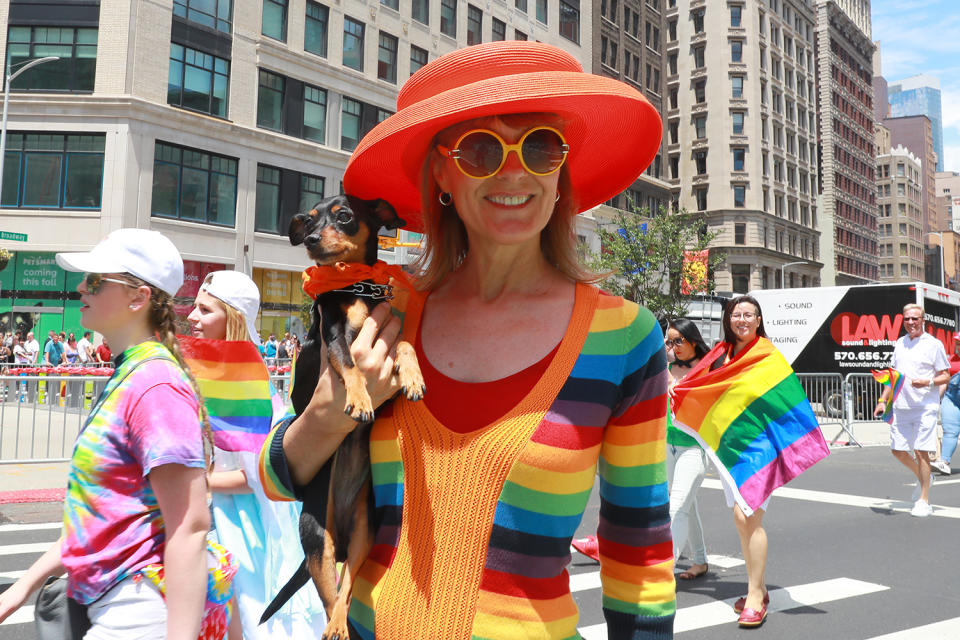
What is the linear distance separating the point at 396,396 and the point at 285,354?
2440 centimetres

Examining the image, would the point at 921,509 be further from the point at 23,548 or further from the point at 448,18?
the point at 448,18

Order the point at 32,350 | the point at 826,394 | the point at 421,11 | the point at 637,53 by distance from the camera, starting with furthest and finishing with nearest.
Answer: the point at 637,53, the point at 421,11, the point at 32,350, the point at 826,394

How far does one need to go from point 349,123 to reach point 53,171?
11729 mm

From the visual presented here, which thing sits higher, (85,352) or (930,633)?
(85,352)

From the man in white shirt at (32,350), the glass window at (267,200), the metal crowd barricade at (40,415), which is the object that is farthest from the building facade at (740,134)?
the metal crowd barricade at (40,415)

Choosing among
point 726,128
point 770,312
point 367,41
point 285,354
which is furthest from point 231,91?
point 726,128

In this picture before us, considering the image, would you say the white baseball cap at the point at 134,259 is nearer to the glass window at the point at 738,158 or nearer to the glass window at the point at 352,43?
the glass window at the point at 352,43

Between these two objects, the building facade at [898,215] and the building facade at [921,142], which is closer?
the building facade at [898,215]

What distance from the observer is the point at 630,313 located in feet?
5.31

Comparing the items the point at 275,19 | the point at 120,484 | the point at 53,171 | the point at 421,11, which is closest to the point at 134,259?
the point at 120,484

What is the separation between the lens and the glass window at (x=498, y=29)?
37375 mm

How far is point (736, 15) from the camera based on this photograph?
2726 inches

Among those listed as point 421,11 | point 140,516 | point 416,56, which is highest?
point 421,11

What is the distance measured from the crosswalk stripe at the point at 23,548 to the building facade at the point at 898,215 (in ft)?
416
